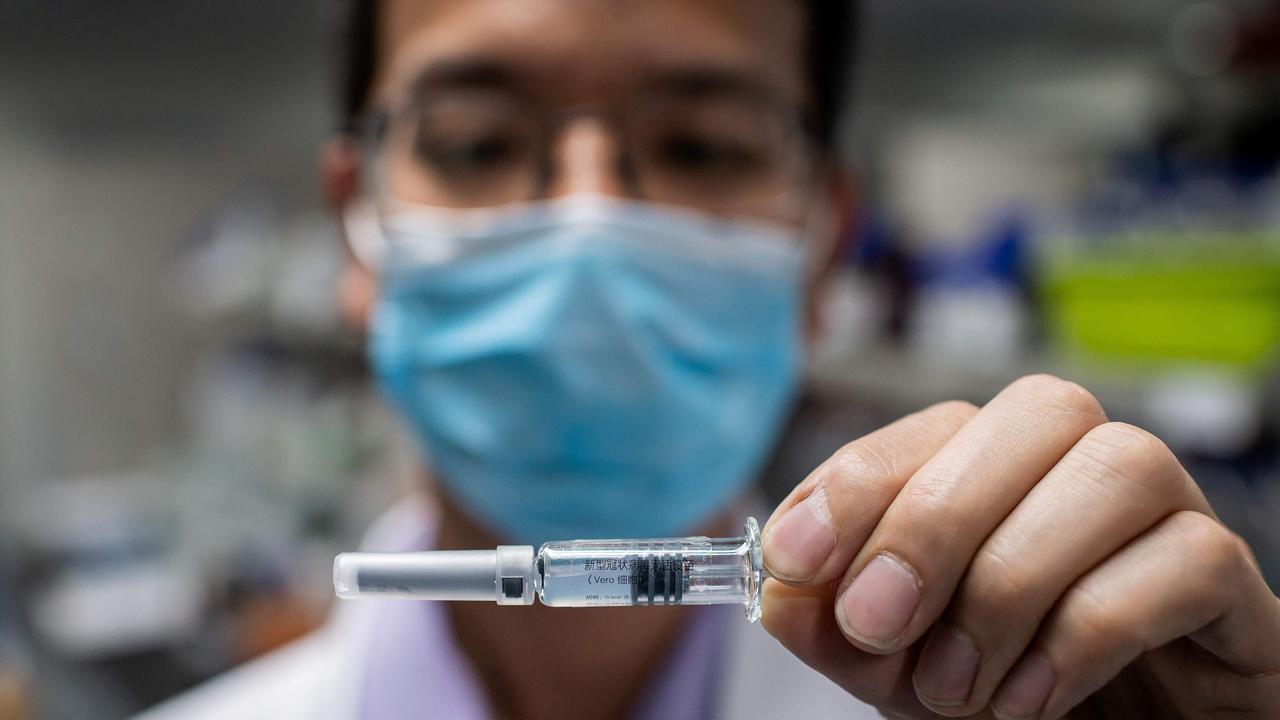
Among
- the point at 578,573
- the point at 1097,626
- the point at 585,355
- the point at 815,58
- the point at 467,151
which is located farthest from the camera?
the point at 815,58

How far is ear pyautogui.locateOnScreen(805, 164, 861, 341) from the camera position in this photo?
1054mm

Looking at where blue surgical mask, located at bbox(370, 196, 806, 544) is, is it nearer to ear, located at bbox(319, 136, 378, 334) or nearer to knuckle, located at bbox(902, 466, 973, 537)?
ear, located at bbox(319, 136, 378, 334)

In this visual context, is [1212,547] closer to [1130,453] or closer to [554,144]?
[1130,453]

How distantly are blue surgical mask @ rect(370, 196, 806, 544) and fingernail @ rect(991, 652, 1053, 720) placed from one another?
1.40ft

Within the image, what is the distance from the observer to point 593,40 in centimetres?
82

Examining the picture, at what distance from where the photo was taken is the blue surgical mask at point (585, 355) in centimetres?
76

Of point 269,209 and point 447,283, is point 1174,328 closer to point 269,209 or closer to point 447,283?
point 447,283

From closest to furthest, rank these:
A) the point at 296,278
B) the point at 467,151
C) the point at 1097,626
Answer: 1. the point at 1097,626
2. the point at 467,151
3. the point at 296,278

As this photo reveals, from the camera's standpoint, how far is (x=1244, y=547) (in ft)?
1.29

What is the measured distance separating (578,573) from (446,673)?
1.79ft

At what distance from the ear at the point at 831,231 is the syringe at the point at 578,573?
2.04ft

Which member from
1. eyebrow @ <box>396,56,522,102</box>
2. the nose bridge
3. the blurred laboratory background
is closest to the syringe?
the nose bridge

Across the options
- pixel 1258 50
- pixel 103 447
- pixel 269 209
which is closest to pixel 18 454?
pixel 103 447

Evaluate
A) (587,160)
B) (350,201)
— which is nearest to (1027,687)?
(587,160)
